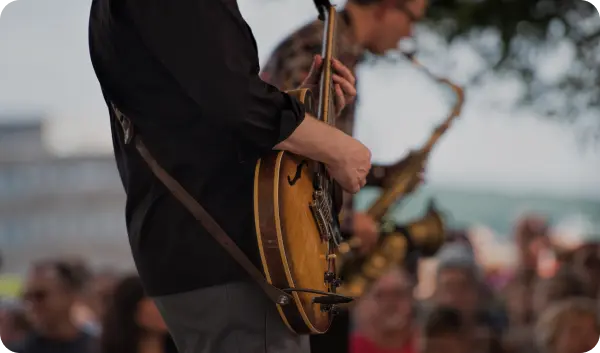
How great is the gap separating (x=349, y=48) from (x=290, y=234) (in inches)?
44.4

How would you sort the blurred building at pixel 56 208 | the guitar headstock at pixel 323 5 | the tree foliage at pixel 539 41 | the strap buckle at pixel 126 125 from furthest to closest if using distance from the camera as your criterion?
1. the blurred building at pixel 56 208
2. the tree foliage at pixel 539 41
3. the guitar headstock at pixel 323 5
4. the strap buckle at pixel 126 125

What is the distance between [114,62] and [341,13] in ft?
4.60

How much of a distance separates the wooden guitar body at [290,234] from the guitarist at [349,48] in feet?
2.55

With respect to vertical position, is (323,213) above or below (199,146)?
below

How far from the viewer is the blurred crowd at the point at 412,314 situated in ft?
12.9

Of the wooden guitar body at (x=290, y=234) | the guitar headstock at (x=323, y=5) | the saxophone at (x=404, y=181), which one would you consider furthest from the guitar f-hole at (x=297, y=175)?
the saxophone at (x=404, y=181)

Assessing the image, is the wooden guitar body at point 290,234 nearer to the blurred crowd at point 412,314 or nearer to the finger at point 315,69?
the finger at point 315,69

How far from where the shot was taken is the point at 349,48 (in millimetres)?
2695

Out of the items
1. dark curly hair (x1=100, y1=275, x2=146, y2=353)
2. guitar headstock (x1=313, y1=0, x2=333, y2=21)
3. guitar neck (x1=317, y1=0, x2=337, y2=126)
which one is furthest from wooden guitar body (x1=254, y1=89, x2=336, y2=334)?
dark curly hair (x1=100, y1=275, x2=146, y2=353)

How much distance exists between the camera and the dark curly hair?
3.85m

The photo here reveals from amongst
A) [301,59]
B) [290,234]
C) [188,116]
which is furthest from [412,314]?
[188,116]

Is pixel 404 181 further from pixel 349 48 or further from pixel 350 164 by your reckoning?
pixel 350 164

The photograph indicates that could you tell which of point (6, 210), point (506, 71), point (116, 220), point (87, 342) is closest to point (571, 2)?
point (506, 71)

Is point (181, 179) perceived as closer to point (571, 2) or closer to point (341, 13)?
point (341, 13)
